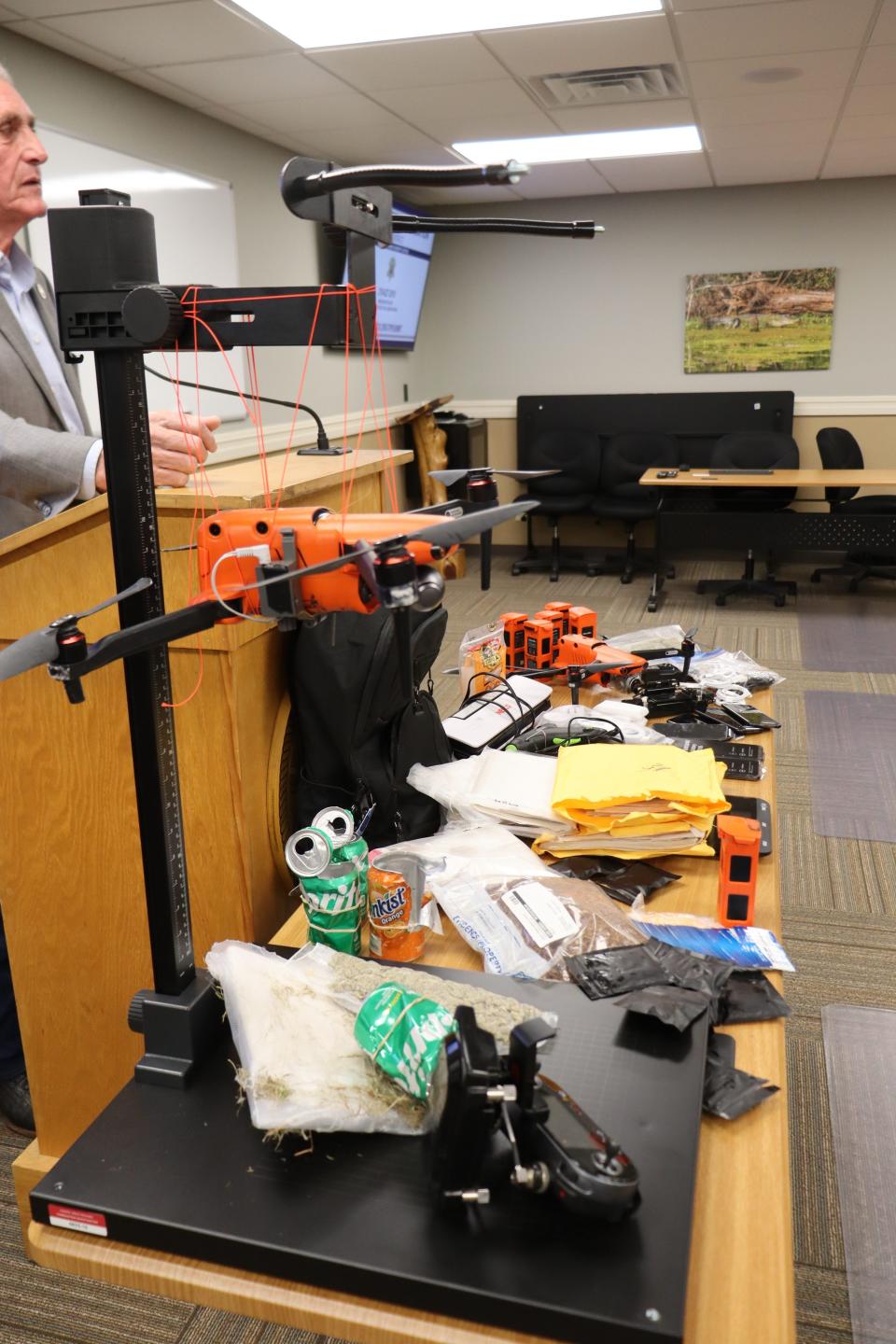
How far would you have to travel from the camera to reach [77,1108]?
162 centimetres

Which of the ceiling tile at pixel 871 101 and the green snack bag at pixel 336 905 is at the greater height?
the ceiling tile at pixel 871 101

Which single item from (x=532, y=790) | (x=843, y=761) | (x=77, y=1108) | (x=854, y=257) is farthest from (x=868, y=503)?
(x=77, y=1108)

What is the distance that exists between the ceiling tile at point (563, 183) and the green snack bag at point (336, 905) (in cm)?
570

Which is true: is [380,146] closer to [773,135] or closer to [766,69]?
[773,135]

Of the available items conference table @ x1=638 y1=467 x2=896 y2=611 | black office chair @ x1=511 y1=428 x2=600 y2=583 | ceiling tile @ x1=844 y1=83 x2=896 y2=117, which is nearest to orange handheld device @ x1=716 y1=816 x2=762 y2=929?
ceiling tile @ x1=844 y1=83 x2=896 y2=117

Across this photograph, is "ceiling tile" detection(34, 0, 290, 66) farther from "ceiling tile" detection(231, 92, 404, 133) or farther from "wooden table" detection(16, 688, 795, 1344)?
"wooden table" detection(16, 688, 795, 1344)

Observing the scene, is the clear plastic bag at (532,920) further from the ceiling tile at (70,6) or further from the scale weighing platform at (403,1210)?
the ceiling tile at (70,6)

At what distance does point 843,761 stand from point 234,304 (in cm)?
333

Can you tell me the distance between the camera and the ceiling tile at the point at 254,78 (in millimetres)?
3803

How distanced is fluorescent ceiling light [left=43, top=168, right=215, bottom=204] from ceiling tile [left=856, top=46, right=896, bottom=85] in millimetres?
2848

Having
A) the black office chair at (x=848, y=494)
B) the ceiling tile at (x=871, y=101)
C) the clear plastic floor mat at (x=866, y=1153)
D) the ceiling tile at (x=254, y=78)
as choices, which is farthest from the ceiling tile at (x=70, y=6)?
the black office chair at (x=848, y=494)

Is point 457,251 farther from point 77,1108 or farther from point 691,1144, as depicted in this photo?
point 691,1144

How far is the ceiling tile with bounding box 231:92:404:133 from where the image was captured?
14.4 ft

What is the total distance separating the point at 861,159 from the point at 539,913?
625 centimetres
